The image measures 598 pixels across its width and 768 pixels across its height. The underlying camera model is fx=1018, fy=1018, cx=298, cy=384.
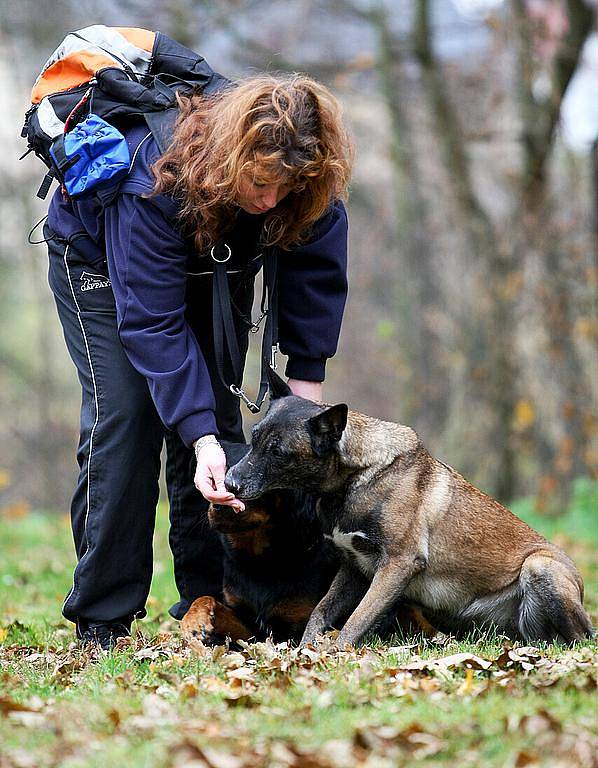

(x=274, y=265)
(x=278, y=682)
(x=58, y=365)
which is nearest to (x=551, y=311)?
(x=274, y=265)

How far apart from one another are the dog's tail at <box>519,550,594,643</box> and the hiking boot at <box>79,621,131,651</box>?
1920 millimetres

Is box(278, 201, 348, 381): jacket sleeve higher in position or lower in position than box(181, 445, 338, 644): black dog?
higher

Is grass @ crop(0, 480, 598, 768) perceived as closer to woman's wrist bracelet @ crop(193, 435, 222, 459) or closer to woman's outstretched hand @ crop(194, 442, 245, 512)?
woman's outstretched hand @ crop(194, 442, 245, 512)

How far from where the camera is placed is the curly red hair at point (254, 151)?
4.16 metres

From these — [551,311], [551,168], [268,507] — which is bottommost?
[268,507]

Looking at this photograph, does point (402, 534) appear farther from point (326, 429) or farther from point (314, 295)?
point (314, 295)

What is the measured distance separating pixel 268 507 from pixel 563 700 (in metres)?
1.82

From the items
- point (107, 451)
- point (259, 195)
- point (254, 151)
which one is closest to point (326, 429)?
point (107, 451)

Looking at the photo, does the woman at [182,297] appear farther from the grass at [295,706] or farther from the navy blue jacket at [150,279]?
the grass at [295,706]

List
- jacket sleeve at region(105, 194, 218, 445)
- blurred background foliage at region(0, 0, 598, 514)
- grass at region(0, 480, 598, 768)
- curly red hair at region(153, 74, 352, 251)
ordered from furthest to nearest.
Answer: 1. blurred background foliage at region(0, 0, 598, 514)
2. jacket sleeve at region(105, 194, 218, 445)
3. curly red hair at region(153, 74, 352, 251)
4. grass at region(0, 480, 598, 768)

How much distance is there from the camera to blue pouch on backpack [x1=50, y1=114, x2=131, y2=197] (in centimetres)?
427

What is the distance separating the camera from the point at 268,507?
477 cm

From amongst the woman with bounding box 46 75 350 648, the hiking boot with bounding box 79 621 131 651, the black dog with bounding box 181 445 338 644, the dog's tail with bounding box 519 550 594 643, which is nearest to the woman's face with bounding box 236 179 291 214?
the woman with bounding box 46 75 350 648

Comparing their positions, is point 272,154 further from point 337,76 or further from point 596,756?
point 337,76
